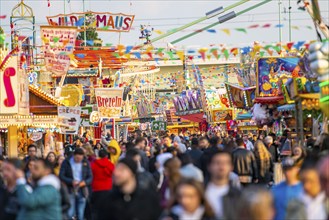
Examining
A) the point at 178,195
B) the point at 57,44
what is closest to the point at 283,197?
the point at 178,195

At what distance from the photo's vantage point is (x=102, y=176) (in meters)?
15.3

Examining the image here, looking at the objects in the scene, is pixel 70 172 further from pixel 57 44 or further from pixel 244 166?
pixel 57 44

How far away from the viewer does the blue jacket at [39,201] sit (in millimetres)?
9602

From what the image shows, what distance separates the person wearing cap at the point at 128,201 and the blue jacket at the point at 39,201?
0.81m

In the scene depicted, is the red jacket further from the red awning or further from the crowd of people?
the red awning

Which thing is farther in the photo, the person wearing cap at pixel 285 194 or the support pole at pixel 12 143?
the support pole at pixel 12 143

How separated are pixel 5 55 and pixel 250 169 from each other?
9721mm

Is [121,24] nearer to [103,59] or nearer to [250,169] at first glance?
[103,59]

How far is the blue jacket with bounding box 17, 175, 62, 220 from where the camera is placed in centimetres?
960

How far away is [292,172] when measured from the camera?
9789 millimetres

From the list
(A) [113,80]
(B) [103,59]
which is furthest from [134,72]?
Result: (B) [103,59]

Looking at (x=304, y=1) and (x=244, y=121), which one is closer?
(x=304, y=1)

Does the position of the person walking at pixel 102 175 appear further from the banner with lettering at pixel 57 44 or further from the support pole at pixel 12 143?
the banner with lettering at pixel 57 44

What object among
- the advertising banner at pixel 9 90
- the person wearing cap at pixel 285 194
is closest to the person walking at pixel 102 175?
the person wearing cap at pixel 285 194
